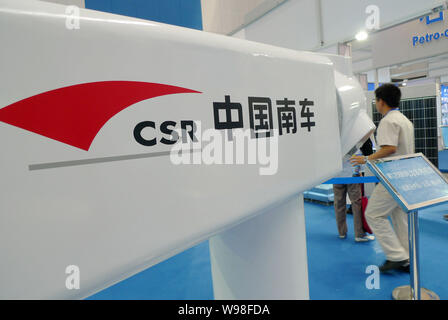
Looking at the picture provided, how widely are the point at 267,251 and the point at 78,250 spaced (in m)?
0.50

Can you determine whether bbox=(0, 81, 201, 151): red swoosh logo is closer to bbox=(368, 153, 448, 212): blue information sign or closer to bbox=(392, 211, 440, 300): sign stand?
bbox=(368, 153, 448, 212): blue information sign

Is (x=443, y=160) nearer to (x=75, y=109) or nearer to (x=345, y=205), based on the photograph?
(x=345, y=205)

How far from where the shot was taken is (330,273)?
2275 millimetres

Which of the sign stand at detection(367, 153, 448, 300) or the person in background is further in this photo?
the person in background

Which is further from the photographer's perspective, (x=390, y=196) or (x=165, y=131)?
(x=390, y=196)

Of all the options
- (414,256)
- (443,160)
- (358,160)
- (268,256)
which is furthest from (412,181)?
(443,160)

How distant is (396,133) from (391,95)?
13.6 inches

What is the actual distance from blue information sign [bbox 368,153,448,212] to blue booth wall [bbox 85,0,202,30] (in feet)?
3.85

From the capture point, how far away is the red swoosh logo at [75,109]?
280 mm

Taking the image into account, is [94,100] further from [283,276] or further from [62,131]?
[283,276]

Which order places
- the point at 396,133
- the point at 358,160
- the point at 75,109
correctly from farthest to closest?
1. the point at 396,133
2. the point at 358,160
3. the point at 75,109

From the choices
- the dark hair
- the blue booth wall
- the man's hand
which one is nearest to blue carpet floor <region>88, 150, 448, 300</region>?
the man's hand

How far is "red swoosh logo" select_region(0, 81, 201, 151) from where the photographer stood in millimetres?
280

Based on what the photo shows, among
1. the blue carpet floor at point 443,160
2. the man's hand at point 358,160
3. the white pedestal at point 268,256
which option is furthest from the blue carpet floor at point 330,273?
the blue carpet floor at point 443,160
